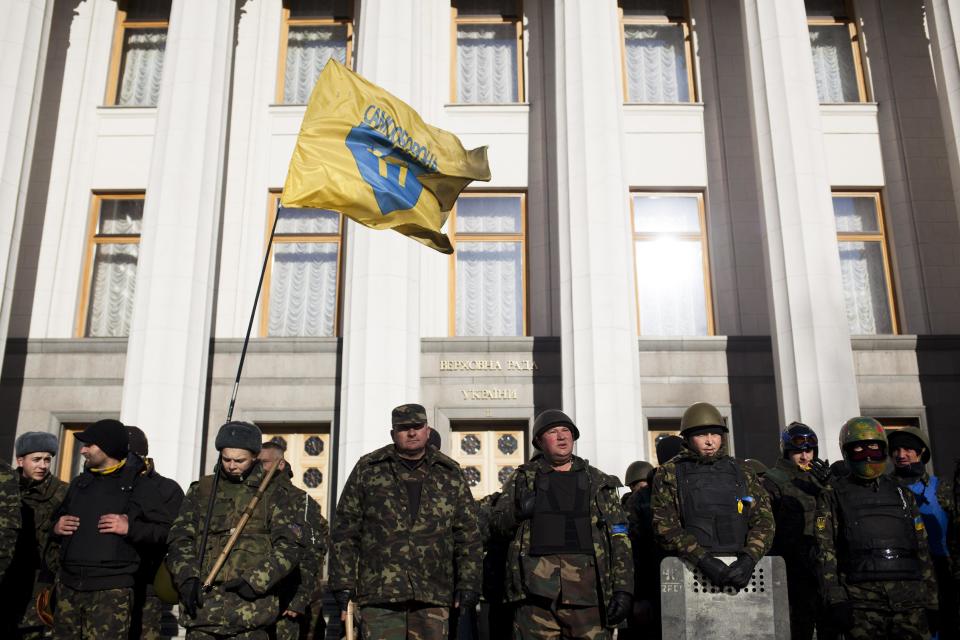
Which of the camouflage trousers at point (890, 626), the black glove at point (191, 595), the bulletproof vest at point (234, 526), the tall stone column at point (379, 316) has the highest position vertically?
the tall stone column at point (379, 316)

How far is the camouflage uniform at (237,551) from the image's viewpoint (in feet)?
17.8

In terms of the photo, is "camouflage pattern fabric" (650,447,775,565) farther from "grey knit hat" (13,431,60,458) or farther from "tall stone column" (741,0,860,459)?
"tall stone column" (741,0,860,459)

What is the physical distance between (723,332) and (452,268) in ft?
16.3

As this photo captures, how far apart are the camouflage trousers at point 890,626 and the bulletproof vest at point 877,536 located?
9.0 inches

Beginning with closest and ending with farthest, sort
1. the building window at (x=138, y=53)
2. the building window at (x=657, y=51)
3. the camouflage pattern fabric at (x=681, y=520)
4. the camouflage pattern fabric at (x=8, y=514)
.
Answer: the camouflage pattern fabric at (x=681, y=520), the camouflage pattern fabric at (x=8, y=514), the building window at (x=138, y=53), the building window at (x=657, y=51)

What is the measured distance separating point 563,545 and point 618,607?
531 millimetres

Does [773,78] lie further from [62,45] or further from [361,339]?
[62,45]

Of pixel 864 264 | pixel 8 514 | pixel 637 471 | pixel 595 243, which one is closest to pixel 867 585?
pixel 637 471

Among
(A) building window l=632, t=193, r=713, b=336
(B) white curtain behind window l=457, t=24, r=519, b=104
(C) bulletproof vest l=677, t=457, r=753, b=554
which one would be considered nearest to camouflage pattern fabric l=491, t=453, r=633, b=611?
(C) bulletproof vest l=677, t=457, r=753, b=554

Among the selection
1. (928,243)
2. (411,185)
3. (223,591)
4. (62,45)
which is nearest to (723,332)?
(928,243)

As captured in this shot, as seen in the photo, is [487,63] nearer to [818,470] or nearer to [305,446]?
[305,446]

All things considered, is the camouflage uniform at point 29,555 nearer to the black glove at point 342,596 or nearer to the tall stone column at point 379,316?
the black glove at point 342,596

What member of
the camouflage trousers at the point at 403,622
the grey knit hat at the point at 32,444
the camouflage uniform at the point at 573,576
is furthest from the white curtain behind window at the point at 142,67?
the camouflage uniform at the point at 573,576

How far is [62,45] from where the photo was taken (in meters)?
16.4
